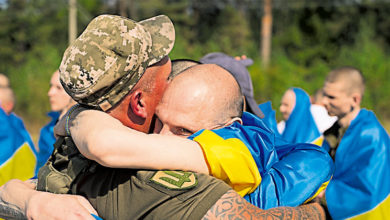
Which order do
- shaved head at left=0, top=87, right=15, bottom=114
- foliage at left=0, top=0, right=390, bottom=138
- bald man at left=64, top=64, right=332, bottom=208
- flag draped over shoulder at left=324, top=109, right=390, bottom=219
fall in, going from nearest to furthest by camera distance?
bald man at left=64, top=64, right=332, bottom=208 → flag draped over shoulder at left=324, top=109, right=390, bottom=219 → shaved head at left=0, top=87, right=15, bottom=114 → foliage at left=0, top=0, right=390, bottom=138

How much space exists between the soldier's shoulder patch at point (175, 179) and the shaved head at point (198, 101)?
28cm

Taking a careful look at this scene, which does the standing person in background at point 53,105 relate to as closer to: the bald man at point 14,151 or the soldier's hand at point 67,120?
the bald man at point 14,151

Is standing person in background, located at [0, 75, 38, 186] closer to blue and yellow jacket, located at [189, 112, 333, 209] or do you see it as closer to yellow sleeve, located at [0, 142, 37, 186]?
yellow sleeve, located at [0, 142, 37, 186]

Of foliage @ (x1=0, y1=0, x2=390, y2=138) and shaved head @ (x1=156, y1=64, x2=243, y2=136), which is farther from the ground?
shaved head @ (x1=156, y1=64, x2=243, y2=136)

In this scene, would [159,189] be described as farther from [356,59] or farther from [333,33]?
[333,33]

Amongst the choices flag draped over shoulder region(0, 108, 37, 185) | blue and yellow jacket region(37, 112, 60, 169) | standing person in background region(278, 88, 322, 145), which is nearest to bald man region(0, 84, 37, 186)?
flag draped over shoulder region(0, 108, 37, 185)

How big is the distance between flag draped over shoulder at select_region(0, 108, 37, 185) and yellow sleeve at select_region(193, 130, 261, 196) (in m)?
4.08

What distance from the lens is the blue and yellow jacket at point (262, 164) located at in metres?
1.88

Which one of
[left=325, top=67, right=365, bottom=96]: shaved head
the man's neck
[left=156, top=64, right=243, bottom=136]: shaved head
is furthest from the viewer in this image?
[left=325, top=67, right=365, bottom=96]: shaved head

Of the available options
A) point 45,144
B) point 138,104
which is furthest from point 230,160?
point 45,144

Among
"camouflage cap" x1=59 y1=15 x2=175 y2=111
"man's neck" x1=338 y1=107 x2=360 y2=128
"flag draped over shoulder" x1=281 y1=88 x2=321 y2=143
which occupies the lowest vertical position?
"flag draped over shoulder" x1=281 y1=88 x2=321 y2=143

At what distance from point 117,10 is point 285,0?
42.1 feet

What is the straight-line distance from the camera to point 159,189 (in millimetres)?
1879

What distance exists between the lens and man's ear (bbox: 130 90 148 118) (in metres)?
2.11
